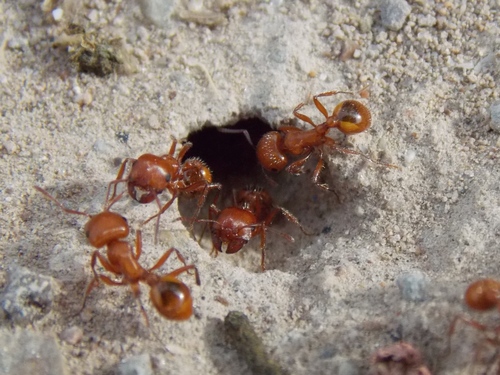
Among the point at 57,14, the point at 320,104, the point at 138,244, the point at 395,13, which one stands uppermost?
the point at 395,13

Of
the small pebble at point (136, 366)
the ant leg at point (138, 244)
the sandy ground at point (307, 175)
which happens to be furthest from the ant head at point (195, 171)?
the small pebble at point (136, 366)

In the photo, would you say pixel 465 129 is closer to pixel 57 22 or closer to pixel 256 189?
pixel 256 189

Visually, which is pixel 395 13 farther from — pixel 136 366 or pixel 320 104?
pixel 136 366

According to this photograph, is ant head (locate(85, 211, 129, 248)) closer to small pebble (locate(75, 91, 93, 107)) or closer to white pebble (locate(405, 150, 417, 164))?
small pebble (locate(75, 91, 93, 107))

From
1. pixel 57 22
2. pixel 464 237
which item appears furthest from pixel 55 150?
pixel 464 237

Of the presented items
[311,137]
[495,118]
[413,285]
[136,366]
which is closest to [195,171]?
[311,137]
